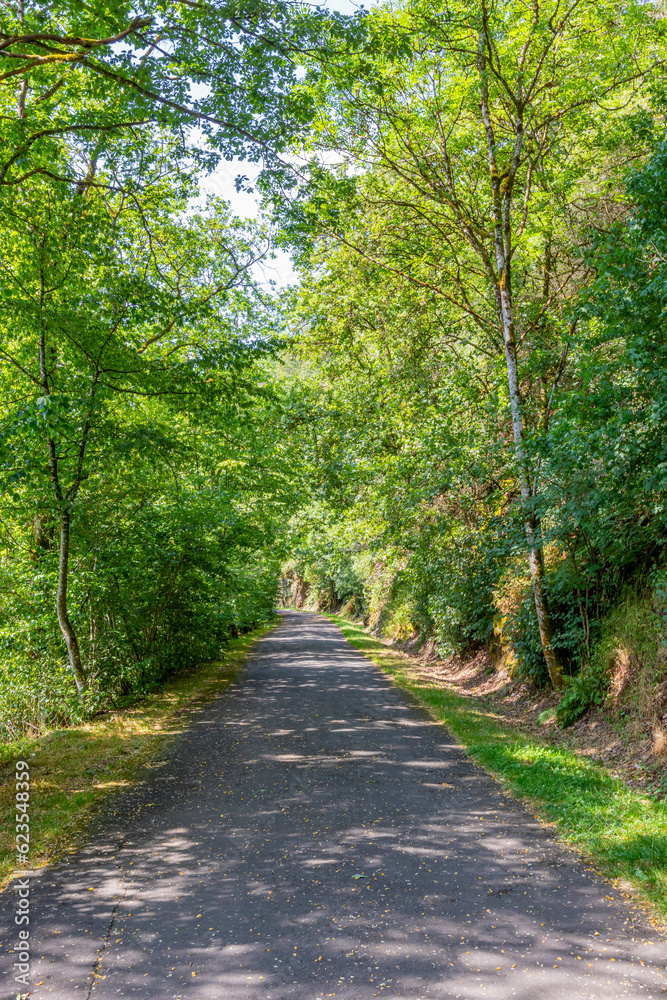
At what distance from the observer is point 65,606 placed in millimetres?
9734

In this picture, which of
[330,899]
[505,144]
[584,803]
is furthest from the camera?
[505,144]

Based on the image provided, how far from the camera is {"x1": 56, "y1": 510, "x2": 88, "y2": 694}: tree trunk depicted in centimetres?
939

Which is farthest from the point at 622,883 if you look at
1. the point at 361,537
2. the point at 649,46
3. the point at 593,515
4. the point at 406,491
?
the point at 649,46

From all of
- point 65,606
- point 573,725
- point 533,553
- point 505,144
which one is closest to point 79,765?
point 65,606

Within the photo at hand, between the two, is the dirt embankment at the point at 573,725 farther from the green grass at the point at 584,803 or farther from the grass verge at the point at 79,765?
the grass verge at the point at 79,765

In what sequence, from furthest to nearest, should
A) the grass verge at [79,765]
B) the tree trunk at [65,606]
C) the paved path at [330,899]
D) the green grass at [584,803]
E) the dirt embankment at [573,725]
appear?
1. the tree trunk at [65,606]
2. the dirt embankment at [573,725]
3. the grass verge at [79,765]
4. the green grass at [584,803]
5. the paved path at [330,899]

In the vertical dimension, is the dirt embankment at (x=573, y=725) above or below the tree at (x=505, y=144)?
below

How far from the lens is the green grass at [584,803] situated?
452cm

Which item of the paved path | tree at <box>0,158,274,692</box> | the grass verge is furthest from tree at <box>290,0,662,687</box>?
the grass verge

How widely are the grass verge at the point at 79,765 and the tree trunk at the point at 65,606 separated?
793 millimetres

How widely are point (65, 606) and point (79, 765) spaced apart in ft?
9.58

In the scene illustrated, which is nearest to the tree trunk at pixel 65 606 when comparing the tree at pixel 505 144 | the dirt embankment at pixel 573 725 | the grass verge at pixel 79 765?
the grass verge at pixel 79 765

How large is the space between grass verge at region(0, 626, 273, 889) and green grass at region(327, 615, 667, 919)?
4.23 m

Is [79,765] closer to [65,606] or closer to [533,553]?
[65,606]
